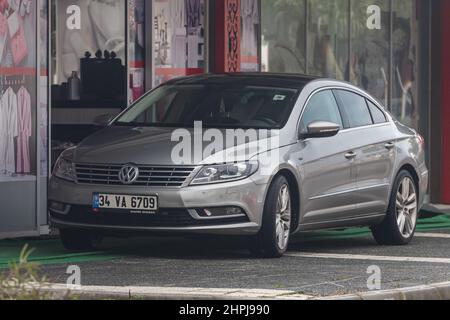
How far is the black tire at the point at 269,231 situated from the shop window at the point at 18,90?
3375 mm

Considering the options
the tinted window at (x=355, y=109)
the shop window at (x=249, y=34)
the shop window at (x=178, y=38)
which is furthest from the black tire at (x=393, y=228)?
the shop window at (x=249, y=34)

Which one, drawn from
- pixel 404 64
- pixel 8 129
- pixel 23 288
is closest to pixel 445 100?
pixel 404 64

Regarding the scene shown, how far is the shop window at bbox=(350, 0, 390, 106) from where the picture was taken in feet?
69.7

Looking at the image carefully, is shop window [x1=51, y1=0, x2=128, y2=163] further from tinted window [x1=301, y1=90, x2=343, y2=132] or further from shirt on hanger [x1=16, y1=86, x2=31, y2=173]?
tinted window [x1=301, y1=90, x2=343, y2=132]

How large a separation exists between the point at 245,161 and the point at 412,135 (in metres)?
3.32

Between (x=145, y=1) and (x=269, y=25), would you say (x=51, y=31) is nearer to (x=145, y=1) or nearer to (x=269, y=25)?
(x=145, y=1)

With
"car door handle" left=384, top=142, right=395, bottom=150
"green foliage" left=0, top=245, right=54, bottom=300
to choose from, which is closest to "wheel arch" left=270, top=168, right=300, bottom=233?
"car door handle" left=384, top=142, right=395, bottom=150

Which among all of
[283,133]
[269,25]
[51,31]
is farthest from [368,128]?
[269,25]

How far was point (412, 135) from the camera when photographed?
15.3 metres

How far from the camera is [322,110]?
13.9m

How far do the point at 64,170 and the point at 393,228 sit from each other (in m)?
3.49

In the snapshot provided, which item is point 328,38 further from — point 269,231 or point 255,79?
point 269,231

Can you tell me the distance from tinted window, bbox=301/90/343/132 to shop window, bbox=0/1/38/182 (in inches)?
124

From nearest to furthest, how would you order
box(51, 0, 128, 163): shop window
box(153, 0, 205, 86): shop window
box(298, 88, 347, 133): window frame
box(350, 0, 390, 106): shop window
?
1. box(298, 88, 347, 133): window frame
2. box(51, 0, 128, 163): shop window
3. box(153, 0, 205, 86): shop window
4. box(350, 0, 390, 106): shop window
